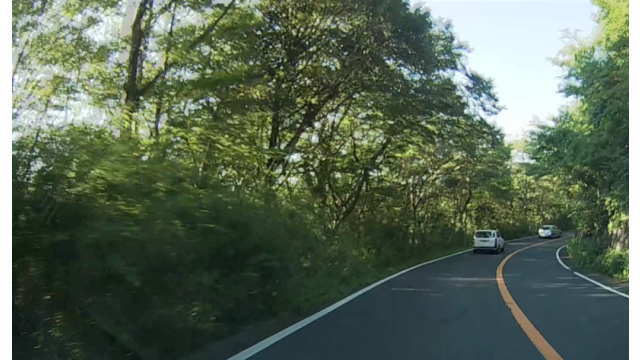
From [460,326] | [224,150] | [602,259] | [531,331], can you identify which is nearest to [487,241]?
[602,259]

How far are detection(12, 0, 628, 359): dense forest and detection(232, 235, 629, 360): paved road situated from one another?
1390 mm

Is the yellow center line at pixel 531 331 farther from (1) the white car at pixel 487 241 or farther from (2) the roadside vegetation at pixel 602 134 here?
(1) the white car at pixel 487 241

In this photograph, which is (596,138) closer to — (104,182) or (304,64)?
(304,64)

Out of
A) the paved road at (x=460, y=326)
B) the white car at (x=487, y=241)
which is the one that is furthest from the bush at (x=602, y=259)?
the white car at (x=487, y=241)

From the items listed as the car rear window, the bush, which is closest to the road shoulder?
the bush

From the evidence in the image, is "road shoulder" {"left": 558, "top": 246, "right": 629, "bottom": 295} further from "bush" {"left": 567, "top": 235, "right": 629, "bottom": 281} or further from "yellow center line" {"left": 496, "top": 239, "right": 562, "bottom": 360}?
"yellow center line" {"left": 496, "top": 239, "right": 562, "bottom": 360}

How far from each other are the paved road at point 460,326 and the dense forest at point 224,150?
1390mm

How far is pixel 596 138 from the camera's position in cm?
1833

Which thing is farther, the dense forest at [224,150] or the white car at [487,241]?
the white car at [487,241]

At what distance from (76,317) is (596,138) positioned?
17281 mm

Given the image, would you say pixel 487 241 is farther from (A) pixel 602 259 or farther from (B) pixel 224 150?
(B) pixel 224 150

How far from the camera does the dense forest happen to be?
5996 mm

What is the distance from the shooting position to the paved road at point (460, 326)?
23.2 feet
